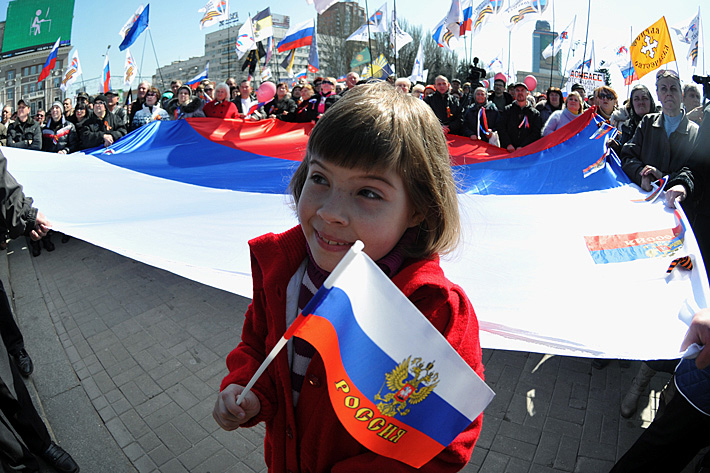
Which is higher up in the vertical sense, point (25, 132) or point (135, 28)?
point (135, 28)

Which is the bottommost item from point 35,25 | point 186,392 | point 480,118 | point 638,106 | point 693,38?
point 186,392

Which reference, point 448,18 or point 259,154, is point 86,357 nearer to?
point 259,154

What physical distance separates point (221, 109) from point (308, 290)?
7.45 metres

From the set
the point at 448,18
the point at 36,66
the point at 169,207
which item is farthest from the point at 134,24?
the point at 36,66

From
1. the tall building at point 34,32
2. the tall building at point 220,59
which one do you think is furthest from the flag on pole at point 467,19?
the tall building at point 220,59

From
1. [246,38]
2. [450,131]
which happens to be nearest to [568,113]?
[450,131]

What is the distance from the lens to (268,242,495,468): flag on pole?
0.90m

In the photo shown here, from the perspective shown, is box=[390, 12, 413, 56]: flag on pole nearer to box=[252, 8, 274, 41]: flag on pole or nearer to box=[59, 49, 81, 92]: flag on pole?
box=[252, 8, 274, 41]: flag on pole

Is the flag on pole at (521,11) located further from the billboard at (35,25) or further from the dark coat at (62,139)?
the billboard at (35,25)

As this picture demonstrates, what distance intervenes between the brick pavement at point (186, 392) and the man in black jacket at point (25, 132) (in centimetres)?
437

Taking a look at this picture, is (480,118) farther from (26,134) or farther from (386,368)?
(26,134)

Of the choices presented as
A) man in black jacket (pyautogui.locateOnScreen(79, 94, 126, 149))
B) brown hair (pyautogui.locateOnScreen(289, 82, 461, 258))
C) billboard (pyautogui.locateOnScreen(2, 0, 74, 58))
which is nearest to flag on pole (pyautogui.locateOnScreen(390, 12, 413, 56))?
man in black jacket (pyautogui.locateOnScreen(79, 94, 126, 149))

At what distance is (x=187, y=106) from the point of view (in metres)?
8.20

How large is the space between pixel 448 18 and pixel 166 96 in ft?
28.2
